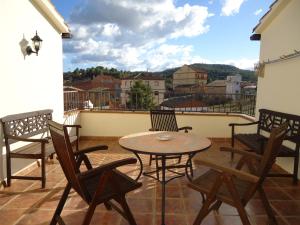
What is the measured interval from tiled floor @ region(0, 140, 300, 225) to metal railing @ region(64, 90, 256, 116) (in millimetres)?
2575

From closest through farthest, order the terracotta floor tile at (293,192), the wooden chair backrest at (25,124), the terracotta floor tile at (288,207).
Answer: the terracotta floor tile at (288,207) → the terracotta floor tile at (293,192) → the wooden chair backrest at (25,124)

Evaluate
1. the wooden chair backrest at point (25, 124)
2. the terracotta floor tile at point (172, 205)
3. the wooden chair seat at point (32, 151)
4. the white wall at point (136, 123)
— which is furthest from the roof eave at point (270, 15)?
the wooden chair seat at point (32, 151)

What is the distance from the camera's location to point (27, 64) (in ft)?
11.6

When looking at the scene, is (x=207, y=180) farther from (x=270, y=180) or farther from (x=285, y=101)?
(x=285, y=101)

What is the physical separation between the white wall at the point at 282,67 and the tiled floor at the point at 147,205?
1.14m

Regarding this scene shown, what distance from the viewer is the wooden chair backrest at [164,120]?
3.87 m

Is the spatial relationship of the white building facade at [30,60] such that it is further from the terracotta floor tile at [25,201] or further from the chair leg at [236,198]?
the chair leg at [236,198]

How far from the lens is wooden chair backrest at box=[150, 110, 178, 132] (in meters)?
3.87

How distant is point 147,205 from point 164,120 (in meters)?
1.63

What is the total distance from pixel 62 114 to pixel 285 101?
13.2 feet

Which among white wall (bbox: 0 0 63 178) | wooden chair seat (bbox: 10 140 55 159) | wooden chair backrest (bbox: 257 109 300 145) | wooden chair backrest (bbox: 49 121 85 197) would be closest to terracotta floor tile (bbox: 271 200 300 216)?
wooden chair backrest (bbox: 257 109 300 145)

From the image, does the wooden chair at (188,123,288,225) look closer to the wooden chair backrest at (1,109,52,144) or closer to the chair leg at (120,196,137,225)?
the chair leg at (120,196,137,225)

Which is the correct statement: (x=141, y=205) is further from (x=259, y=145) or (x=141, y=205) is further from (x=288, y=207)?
(x=259, y=145)

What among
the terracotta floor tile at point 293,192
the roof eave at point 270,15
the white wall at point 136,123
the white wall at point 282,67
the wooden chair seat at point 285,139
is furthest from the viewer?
the white wall at point 136,123
